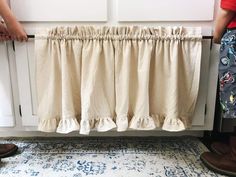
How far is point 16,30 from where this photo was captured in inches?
41.1

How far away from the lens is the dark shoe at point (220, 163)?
3.31 ft

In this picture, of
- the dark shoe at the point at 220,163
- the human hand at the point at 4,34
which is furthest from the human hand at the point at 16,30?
the dark shoe at the point at 220,163

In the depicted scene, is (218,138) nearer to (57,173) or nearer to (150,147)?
(150,147)

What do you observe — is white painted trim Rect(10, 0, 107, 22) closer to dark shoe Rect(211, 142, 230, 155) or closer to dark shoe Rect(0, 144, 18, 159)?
dark shoe Rect(0, 144, 18, 159)

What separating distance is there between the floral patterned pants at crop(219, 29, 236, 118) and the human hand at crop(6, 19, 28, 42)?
32.5 inches

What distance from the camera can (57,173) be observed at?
1030 millimetres

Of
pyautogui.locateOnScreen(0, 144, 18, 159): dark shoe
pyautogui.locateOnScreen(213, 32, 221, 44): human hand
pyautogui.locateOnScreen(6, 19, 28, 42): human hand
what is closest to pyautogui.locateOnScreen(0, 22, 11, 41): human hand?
pyautogui.locateOnScreen(6, 19, 28, 42): human hand

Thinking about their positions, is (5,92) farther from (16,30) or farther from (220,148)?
(220,148)

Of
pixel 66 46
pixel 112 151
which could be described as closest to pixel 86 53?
pixel 66 46

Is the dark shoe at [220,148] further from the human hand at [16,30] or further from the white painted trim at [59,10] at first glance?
the human hand at [16,30]

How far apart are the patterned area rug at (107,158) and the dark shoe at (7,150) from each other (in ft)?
0.08

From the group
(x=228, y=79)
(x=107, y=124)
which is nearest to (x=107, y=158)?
(x=107, y=124)

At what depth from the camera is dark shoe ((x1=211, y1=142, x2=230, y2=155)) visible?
1.13 meters

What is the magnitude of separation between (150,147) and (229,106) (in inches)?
19.4
